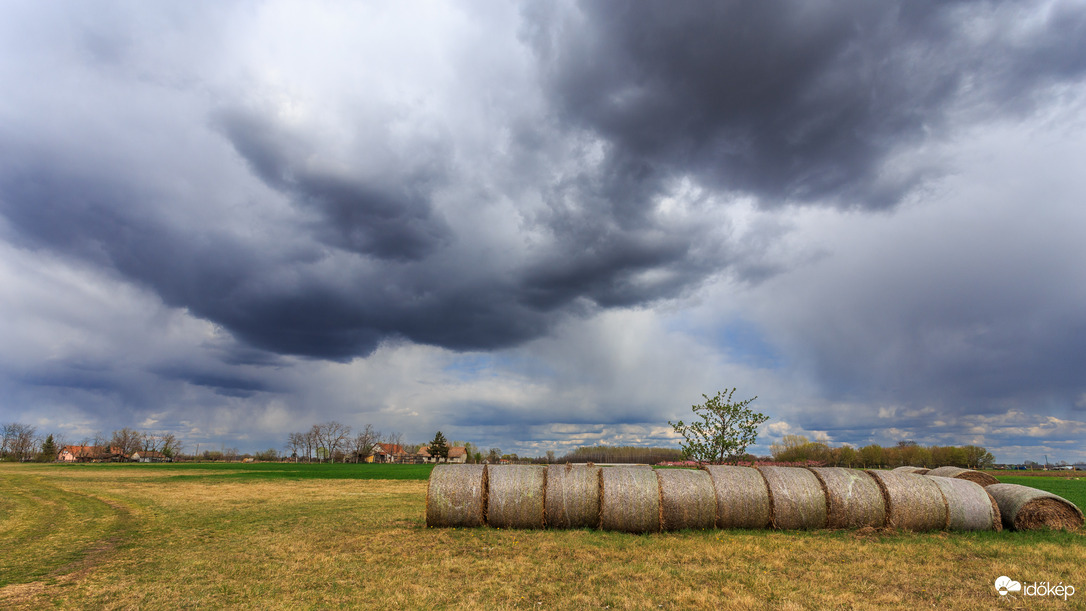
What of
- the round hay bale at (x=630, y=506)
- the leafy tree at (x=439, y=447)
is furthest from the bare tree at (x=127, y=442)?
the round hay bale at (x=630, y=506)

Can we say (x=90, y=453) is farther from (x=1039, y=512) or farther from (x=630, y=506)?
(x=1039, y=512)

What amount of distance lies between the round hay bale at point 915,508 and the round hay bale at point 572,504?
28.9ft

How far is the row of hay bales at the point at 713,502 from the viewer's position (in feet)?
51.5

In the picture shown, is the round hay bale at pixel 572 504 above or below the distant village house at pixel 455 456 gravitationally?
above

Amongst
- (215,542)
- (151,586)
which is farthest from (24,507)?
(151,586)

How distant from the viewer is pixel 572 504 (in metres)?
16.1

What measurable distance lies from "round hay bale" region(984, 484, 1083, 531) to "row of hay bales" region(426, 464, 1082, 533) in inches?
2.5

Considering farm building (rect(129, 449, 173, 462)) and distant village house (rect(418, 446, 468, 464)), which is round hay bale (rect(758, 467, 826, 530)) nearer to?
distant village house (rect(418, 446, 468, 464))

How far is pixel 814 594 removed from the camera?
9.51 metres

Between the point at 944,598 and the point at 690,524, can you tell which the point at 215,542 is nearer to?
the point at 690,524

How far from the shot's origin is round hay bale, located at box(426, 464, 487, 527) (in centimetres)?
1644

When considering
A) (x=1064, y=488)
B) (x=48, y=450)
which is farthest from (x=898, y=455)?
(x=48, y=450)

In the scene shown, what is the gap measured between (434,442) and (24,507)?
117684mm

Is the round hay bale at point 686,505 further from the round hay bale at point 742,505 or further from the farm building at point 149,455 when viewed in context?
the farm building at point 149,455
